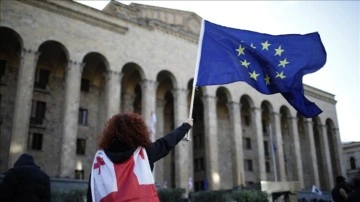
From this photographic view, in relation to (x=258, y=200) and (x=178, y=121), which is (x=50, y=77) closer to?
(x=178, y=121)

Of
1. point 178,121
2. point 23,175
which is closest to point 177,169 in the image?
point 178,121

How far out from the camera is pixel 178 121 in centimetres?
3030

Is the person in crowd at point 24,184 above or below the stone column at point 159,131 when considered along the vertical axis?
below

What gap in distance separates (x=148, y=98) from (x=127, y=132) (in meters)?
25.6

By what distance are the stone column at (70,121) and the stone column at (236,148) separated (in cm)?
1496

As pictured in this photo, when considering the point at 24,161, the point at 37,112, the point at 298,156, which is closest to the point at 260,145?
the point at 298,156

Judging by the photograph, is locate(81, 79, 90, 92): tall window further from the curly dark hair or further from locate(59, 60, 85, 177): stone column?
the curly dark hair

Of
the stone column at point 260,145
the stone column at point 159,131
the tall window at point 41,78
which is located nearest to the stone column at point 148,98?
the stone column at point 159,131

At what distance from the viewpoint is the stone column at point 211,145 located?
100 ft

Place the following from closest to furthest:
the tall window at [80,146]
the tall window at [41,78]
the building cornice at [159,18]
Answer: the tall window at [41,78], the tall window at [80,146], the building cornice at [159,18]

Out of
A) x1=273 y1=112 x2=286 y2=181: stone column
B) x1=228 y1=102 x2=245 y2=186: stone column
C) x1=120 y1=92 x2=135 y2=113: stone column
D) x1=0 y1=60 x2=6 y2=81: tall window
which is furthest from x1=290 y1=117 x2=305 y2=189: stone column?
x1=0 y1=60 x2=6 y2=81: tall window

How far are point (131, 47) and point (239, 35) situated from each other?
2188cm

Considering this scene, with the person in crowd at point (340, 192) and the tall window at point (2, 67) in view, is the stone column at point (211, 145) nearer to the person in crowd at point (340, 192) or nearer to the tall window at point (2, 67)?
the tall window at point (2, 67)

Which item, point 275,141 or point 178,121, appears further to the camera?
point 275,141
